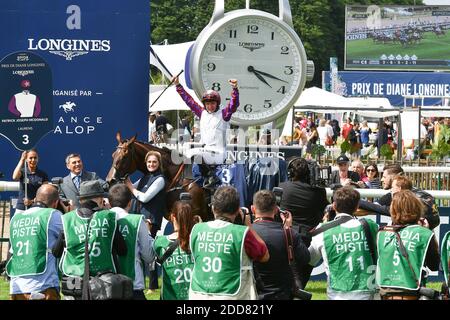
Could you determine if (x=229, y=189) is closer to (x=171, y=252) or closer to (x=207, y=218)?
(x=171, y=252)

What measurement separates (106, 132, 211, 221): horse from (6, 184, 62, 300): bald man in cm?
354

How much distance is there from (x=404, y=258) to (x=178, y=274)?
1789mm

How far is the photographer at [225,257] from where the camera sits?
27.2 feet

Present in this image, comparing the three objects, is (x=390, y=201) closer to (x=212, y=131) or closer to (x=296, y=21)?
(x=212, y=131)

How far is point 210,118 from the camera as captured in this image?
1345 centimetres

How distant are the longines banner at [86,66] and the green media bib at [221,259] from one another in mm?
7238

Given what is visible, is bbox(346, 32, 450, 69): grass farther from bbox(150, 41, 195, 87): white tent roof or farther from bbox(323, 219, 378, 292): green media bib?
bbox(323, 219, 378, 292): green media bib

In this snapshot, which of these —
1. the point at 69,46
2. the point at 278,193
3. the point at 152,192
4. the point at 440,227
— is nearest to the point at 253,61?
the point at 152,192

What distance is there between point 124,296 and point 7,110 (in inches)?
200

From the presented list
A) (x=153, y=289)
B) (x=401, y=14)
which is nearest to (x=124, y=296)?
(x=153, y=289)

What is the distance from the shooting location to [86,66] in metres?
15.5

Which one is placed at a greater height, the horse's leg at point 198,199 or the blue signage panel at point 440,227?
the horse's leg at point 198,199

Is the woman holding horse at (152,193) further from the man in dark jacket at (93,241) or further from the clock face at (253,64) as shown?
the man in dark jacket at (93,241)

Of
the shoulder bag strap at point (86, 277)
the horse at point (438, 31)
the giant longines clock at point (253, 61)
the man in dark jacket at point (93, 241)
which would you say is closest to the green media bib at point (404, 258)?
the man in dark jacket at point (93, 241)
